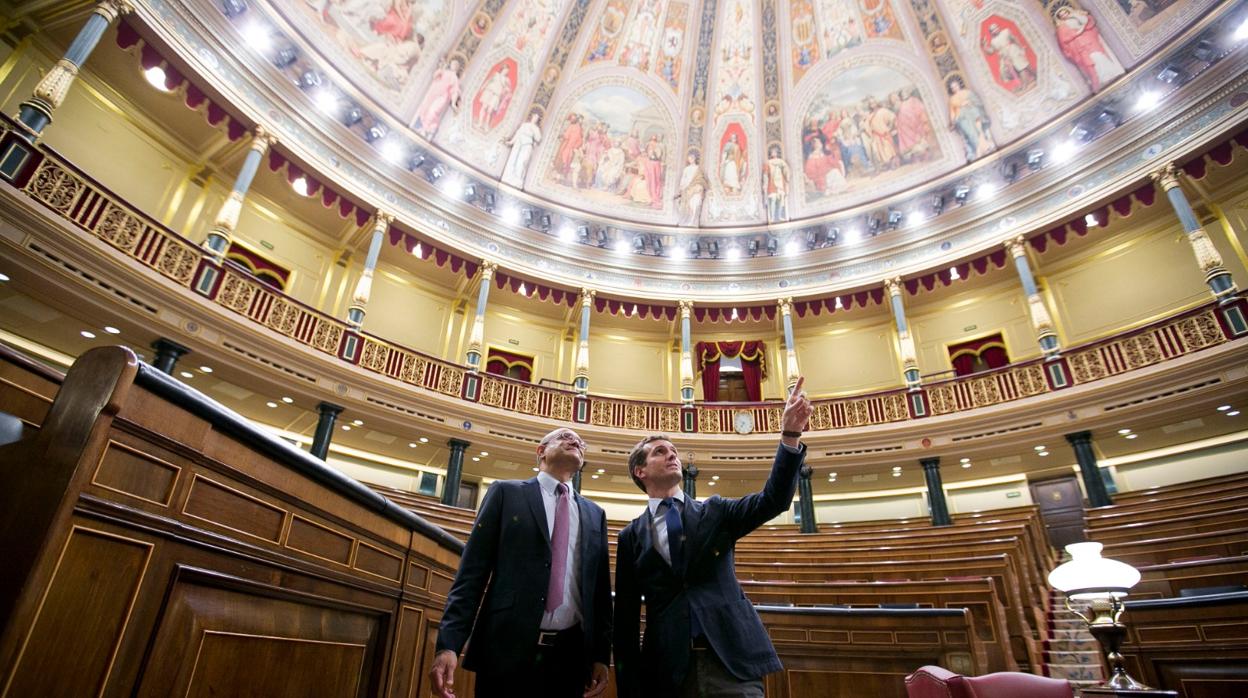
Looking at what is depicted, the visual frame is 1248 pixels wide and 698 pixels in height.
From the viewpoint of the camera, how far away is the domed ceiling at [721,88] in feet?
42.4

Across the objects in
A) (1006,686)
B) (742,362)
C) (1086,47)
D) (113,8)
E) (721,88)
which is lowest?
(1006,686)

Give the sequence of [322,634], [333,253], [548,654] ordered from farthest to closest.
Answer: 1. [333,253]
2. [322,634]
3. [548,654]

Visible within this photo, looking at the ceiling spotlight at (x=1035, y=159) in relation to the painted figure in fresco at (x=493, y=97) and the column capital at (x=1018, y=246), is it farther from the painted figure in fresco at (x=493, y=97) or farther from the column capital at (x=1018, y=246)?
the painted figure in fresco at (x=493, y=97)

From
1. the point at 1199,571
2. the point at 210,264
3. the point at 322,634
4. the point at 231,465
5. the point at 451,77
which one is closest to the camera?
the point at 231,465

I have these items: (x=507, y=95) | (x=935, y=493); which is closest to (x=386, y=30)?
(x=507, y=95)

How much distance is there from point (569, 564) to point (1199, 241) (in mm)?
12937

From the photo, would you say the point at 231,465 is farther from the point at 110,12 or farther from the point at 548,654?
the point at 110,12

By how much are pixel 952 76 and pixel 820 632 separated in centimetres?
1500

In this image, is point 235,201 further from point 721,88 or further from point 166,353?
point 721,88

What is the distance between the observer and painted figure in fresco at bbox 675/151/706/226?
16.2 metres

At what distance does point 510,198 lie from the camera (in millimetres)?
14555

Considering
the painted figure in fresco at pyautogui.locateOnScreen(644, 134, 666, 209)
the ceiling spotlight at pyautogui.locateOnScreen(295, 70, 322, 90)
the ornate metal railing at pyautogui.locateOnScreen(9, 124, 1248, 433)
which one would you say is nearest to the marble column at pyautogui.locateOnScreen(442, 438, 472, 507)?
the ornate metal railing at pyautogui.locateOnScreen(9, 124, 1248, 433)

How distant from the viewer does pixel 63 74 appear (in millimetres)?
7453

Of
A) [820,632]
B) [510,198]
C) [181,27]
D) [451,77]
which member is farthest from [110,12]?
[820,632]
